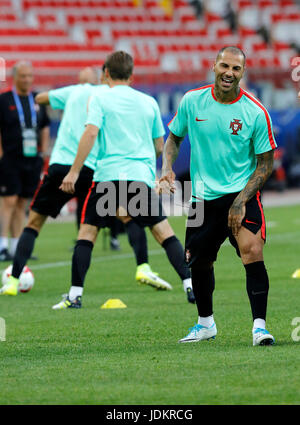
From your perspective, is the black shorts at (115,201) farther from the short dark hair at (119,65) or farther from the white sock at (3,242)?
the white sock at (3,242)

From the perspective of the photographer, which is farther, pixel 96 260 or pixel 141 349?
pixel 96 260

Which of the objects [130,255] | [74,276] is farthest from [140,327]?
[130,255]

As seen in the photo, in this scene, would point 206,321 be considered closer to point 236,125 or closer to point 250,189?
point 250,189

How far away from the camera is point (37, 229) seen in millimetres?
9547

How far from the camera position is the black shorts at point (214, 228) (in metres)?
6.46

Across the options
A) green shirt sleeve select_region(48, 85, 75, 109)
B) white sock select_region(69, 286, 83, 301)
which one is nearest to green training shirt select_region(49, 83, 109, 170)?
green shirt sleeve select_region(48, 85, 75, 109)

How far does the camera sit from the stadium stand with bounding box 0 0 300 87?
26453mm

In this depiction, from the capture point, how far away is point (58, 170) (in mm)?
A: 9602

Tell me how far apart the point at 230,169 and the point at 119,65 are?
235 centimetres

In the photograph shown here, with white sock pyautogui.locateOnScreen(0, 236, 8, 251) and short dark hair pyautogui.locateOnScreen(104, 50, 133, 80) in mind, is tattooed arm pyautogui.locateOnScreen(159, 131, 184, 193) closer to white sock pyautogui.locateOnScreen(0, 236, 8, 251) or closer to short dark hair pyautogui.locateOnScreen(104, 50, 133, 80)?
short dark hair pyautogui.locateOnScreen(104, 50, 133, 80)

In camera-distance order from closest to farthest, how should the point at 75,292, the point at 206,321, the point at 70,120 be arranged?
1. the point at 206,321
2. the point at 75,292
3. the point at 70,120

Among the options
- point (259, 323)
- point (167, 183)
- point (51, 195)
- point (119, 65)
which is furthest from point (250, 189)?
point (51, 195)

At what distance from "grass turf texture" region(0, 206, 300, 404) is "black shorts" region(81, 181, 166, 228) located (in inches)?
31.5

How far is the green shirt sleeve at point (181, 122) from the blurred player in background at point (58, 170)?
8.56 ft
